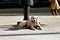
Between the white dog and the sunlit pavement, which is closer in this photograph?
the sunlit pavement

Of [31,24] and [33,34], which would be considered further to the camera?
[31,24]

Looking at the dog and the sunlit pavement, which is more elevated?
the dog

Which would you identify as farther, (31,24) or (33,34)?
(31,24)

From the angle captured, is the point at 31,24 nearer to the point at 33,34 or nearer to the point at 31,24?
the point at 31,24

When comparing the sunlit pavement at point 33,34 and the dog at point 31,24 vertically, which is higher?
the dog at point 31,24

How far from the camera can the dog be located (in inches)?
74.6

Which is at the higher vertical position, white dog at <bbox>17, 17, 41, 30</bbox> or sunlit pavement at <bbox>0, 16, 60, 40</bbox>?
white dog at <bbox>17, 17, 41, 30</bbox>

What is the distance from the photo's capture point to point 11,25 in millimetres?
2078

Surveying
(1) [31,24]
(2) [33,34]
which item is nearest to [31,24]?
(1) [31,24]

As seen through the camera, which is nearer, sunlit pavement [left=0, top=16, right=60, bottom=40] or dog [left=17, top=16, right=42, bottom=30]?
sunlit pavement [left=0, top=16, right=60, bottom=40]

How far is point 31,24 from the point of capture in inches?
75.5

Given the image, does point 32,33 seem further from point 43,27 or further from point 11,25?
point 11,25

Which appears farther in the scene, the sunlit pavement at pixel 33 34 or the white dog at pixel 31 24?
the white dog at pixel 31 24

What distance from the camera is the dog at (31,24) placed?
74.6 inches
